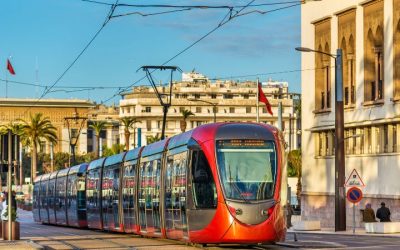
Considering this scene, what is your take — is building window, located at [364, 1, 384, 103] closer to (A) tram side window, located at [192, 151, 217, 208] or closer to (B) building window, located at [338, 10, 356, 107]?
(B) building window, located at [338, 10, 356, 107]

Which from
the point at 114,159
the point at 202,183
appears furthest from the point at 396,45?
the point at 202,183

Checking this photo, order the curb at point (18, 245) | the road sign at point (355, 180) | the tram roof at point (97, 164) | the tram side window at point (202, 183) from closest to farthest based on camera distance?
the tram side window at point (202, 183), the curb at point (18, 245), the road sign at point (355, 180), the tram roof at point (97, 164)

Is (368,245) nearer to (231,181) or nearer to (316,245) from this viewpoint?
(316,245)

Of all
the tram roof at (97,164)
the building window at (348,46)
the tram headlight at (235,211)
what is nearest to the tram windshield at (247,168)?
the tram headlight at (235,211)

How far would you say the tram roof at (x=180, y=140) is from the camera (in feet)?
102

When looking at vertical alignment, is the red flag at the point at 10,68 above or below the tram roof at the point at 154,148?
above

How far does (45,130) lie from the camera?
132 m

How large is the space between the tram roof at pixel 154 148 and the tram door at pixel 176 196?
4.58ft

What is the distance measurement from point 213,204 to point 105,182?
670 inches

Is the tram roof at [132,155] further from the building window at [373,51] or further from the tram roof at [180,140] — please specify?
the building window at [373,51]

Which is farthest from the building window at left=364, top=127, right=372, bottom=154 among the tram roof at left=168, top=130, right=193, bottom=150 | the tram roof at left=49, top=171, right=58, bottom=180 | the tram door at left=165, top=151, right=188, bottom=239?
the tram door at left=165, top=151, right=188, bottom=239

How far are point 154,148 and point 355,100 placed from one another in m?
27.6

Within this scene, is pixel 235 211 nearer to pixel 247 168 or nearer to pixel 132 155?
pixel 247 168

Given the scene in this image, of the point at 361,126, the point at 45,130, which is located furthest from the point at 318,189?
the point at 45,130
